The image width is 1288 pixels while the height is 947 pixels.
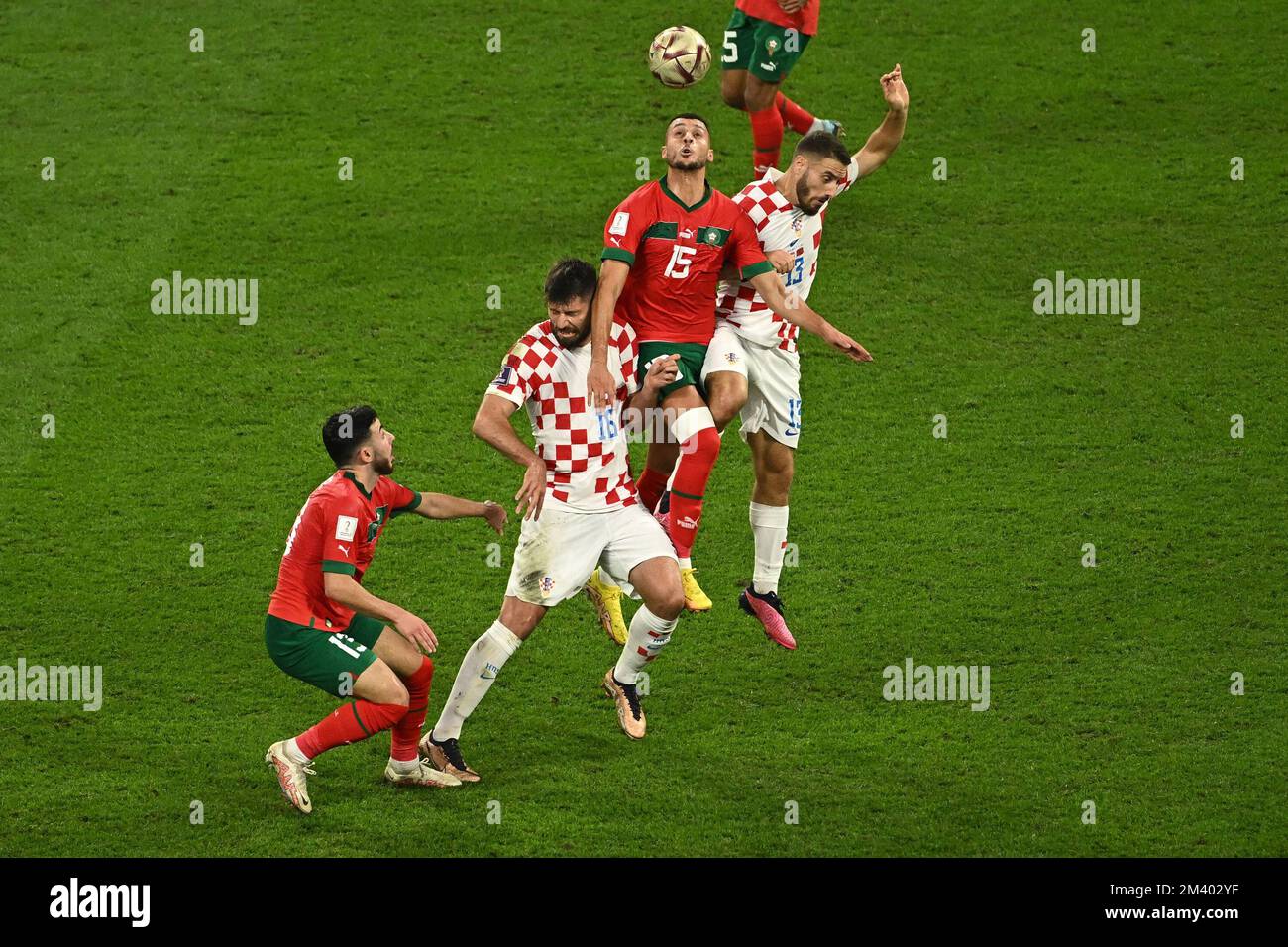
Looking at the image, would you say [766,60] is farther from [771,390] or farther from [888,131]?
[771,390]

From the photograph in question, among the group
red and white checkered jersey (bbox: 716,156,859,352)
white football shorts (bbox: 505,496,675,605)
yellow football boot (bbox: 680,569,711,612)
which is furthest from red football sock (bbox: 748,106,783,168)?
white football shorts (bbox: 505,496,675,605)

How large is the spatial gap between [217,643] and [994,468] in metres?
5.29

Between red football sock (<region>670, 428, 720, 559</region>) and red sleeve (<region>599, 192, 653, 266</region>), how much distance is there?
3.22 feet

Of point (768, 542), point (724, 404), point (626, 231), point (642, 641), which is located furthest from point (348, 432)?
point (768, 542)

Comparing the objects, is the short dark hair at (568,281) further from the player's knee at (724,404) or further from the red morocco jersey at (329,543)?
the red morocco jersey at (329,543)

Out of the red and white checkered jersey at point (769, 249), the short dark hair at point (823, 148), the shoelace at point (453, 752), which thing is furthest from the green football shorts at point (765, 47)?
the shoelace at point (453, 752)

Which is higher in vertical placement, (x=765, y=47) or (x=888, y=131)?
(x=765, y=47)

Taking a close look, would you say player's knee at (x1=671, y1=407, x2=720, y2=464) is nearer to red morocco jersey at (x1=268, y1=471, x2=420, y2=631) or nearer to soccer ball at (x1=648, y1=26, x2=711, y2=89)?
red morocco jersey at (x1=268, y1=471, x2=420, y2=631)

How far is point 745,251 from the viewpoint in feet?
28.4

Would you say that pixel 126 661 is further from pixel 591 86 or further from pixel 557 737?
pixel 591 86

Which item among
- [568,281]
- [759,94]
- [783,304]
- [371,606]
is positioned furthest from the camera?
[759,94]

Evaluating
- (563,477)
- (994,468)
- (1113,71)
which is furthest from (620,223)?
(1113,71)

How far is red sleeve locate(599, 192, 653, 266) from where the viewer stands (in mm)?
8367

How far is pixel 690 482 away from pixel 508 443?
1.28m
